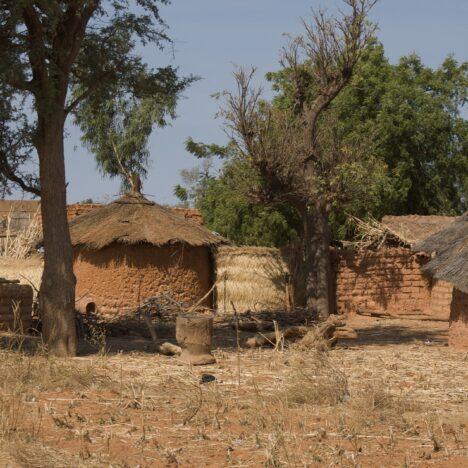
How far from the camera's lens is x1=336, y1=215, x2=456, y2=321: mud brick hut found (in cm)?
2052

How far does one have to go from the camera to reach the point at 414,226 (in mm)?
21469

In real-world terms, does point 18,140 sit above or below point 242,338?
above

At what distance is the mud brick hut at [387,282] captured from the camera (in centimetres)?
2052

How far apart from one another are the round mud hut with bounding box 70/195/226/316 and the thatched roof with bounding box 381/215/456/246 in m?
4.84

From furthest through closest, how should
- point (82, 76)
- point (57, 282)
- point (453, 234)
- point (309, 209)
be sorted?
point (309, 209) → point (453, 234) → point (82, 76) → point (57, 282)

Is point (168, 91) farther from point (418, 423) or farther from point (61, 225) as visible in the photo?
point (418, 423)

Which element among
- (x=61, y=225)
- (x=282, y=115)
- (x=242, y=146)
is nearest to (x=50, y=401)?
(x=61, y=225)

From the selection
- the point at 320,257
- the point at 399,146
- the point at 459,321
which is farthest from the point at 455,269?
the point at 399,146

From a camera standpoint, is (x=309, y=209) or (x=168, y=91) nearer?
(x=168, y=91)

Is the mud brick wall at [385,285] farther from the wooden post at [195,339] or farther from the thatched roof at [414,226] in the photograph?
the wooden post at [195,339]

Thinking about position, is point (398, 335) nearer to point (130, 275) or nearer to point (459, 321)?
point (459, 321)

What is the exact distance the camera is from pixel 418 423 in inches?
295

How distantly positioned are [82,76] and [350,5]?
6603mm

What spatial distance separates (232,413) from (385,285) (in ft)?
44.0
